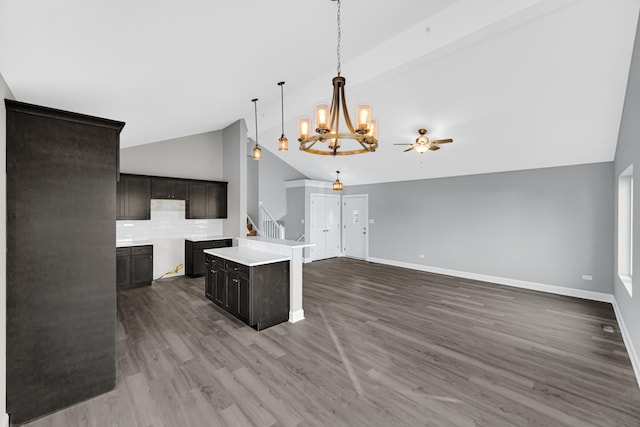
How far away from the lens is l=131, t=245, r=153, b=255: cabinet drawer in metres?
5.18

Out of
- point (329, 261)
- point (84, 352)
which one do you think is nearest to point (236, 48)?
point (84, 352)

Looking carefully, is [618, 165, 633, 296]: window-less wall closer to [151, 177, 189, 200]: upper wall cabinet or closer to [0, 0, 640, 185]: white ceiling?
[0, 0, 640, 185]: white ceiling

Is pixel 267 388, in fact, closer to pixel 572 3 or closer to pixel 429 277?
pixel 572 3

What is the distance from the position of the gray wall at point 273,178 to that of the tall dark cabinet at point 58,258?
679 centimetres

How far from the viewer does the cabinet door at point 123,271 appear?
16.5 ft

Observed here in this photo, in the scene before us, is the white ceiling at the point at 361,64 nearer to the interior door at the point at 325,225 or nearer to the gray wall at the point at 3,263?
the gray wall at the point at 3,263

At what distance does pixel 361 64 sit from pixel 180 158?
4.29 meters

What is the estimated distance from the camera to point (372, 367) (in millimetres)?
2715

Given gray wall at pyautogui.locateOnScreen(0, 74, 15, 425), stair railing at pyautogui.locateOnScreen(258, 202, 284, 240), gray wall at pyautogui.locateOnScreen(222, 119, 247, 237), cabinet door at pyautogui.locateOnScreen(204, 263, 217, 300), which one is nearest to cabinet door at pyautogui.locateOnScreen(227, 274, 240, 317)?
cabinet door at pyautogui.locateOnScreen(204, 263, 217, 300)

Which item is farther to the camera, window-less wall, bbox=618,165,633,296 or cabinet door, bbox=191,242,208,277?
cabinet door, bbox=191,242,208,277

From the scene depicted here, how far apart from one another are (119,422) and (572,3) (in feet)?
15.8

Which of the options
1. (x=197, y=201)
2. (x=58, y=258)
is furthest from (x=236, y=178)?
(x=58, y=258)

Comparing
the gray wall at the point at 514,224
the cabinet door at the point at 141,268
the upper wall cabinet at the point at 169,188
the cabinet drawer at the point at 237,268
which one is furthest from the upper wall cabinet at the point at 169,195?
the gray wall at the point at 514,224

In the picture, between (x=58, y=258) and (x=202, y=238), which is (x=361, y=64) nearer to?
(x=58, y=258)
